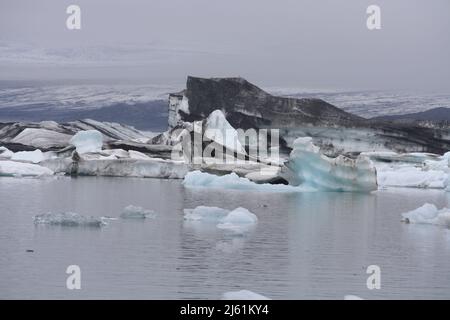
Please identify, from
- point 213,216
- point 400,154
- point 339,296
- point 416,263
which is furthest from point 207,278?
point 400,154

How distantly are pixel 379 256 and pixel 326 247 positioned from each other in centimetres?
80

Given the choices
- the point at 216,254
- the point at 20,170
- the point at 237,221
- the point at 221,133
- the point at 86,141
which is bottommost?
the point at 216,254

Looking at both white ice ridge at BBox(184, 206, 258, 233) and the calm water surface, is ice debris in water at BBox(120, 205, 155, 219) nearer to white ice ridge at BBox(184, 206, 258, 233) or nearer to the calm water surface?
the calm water surface

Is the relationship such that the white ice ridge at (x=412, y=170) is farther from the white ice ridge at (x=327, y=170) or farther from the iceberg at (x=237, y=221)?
the iceberg at (x=237, y=221)

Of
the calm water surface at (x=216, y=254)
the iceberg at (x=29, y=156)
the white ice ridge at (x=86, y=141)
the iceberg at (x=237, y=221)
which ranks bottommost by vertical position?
the calm water surface at (x=216, y=254)

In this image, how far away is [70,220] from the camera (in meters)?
13.2

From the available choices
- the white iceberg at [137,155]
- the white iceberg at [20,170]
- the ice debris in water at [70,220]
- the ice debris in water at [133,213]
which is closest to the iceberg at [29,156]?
the white iceberg at [20,170]

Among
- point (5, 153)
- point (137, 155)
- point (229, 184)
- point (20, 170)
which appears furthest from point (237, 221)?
→ point (5, 153)

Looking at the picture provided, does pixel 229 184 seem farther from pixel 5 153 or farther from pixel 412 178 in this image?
pixel 5 153

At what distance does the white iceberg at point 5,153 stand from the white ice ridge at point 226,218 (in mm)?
15461

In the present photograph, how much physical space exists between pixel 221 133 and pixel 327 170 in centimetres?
568

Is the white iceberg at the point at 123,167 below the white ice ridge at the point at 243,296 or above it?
above

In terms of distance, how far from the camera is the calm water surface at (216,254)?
910 centimetres
